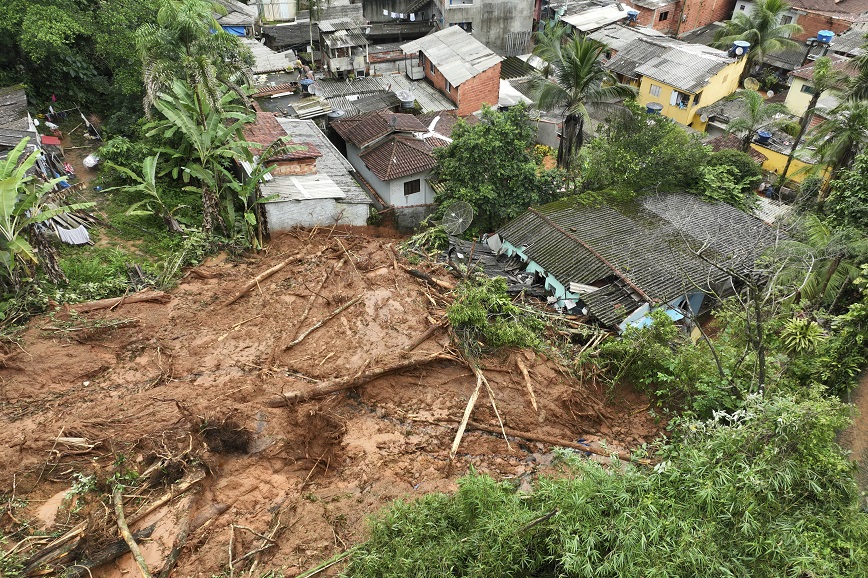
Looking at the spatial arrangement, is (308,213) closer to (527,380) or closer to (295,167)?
(295,167)

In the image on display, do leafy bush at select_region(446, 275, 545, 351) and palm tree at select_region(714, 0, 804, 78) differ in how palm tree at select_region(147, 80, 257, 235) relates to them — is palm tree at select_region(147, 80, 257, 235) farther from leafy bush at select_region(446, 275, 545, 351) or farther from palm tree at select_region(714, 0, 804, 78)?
palm tree at select_region(714, 0, 804, 78)

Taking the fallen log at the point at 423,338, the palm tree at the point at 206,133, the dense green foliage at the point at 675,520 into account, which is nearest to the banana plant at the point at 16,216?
the palm tree at the point at 206,133

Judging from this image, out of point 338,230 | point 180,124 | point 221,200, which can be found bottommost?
point 338,230

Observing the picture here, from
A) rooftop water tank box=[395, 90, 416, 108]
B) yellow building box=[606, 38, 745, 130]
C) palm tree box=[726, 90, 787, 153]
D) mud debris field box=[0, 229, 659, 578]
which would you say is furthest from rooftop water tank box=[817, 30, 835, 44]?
mud debris field box=[0, 229, 659, 578]

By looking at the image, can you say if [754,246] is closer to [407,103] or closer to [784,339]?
[784,339]

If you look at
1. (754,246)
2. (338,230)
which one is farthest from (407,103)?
(754,246)
